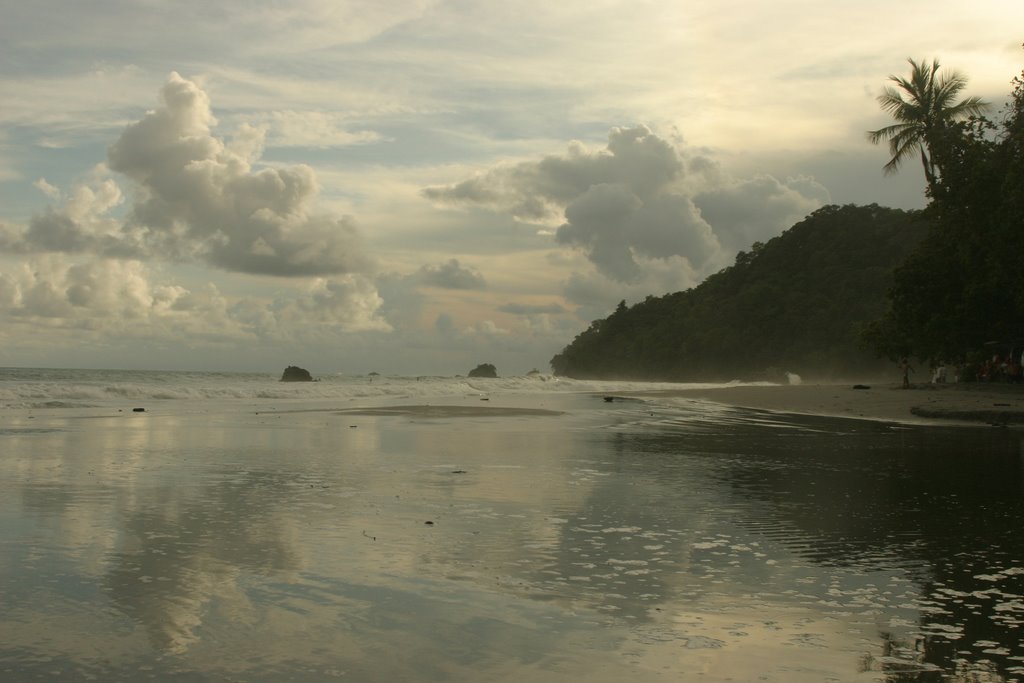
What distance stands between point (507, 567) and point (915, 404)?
85.2 feet

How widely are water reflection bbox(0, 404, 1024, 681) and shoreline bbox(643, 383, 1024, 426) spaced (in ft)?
39.7

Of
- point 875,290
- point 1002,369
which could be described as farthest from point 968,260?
point 875,290

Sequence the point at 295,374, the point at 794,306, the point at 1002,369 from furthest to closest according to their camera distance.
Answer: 1. the point at 794,306
2. the point at 295,374
3. the point at 1002,369

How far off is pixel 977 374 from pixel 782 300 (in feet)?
166

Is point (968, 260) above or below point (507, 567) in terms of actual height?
above

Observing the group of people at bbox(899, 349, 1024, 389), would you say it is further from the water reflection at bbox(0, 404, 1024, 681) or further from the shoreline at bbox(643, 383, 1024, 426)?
the water reflection at bbox(0, 404, 1024, 681)

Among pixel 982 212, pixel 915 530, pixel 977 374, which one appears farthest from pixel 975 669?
pixel 977 374

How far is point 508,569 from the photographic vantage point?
6.41 metres

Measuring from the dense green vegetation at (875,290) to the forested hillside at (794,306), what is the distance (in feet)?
0.47

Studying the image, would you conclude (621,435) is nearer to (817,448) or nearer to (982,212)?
(817,448)

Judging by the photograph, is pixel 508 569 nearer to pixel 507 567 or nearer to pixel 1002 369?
pixel 507 567

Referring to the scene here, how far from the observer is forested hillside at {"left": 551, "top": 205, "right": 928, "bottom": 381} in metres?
80.2

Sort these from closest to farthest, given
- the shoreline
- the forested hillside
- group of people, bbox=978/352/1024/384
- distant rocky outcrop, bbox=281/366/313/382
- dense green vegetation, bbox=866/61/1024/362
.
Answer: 1. the shoreline
2. dense green vegetation, bbox=866/61/1024/362
3. group of people, bbox=978/352/1024/384
4. distant rocky outcrop, bbox=281/366/313/382
5. the forested hillside

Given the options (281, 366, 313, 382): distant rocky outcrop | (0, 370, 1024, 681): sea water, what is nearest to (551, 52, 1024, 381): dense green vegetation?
(0, 370, 1024, 681): sea water
